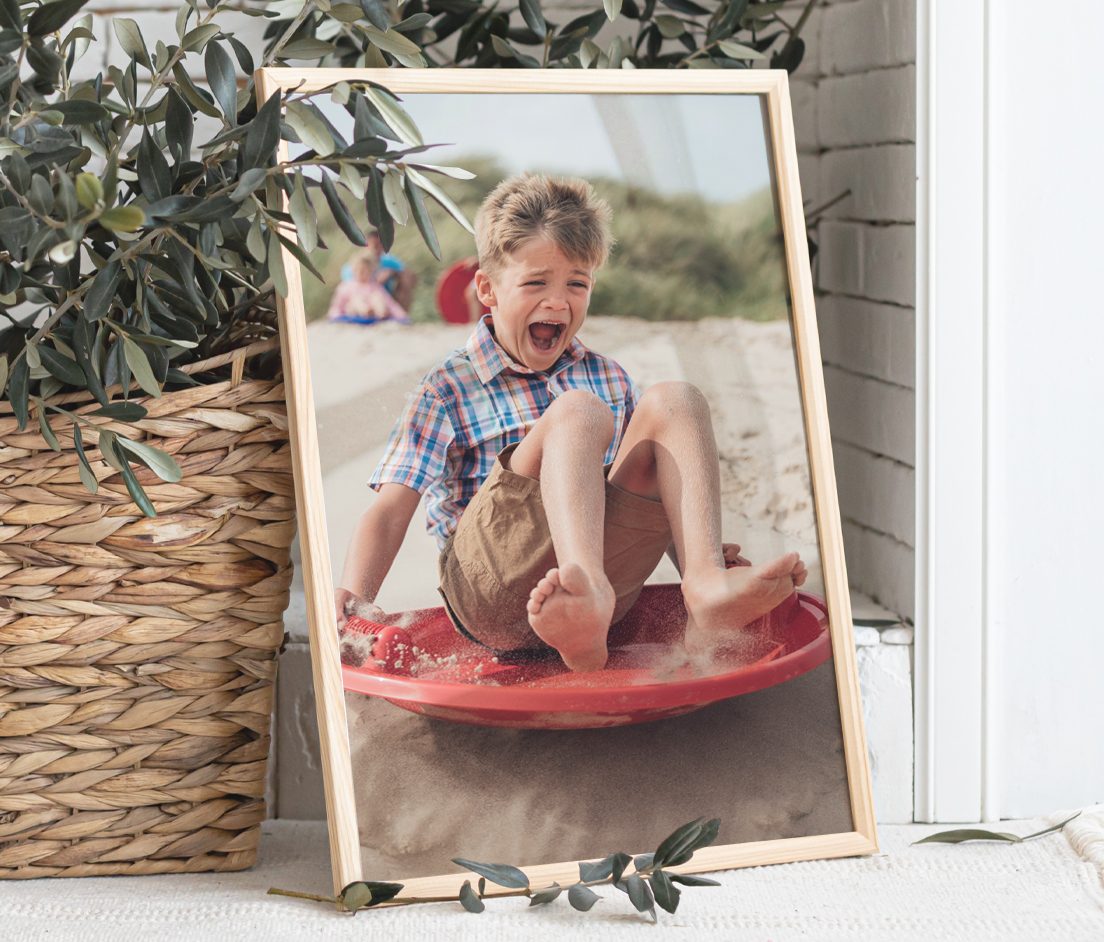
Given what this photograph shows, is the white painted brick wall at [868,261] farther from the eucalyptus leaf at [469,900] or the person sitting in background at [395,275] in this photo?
the eucalyptus leaf at [469,900]

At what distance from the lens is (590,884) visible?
40.5 inches

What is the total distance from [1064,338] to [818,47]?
537mm

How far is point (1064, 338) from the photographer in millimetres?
1230

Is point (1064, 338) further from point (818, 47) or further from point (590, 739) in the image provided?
A: point (590, 739)

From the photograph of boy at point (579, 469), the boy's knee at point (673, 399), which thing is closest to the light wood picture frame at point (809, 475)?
the photograph of boy at point (579, 469)

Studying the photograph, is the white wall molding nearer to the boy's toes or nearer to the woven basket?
the boy's toes

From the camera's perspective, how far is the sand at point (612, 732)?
3.48 feet

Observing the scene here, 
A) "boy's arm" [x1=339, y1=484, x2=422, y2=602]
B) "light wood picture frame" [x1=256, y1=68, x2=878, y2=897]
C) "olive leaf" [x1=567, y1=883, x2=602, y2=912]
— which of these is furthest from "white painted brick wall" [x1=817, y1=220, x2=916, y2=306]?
"olive leaf" [x1=567, y1=883, x2=602, y2=912]

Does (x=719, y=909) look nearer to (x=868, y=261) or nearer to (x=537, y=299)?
(x=537, y=299)

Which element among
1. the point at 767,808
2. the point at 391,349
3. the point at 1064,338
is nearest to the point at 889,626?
the point at 767,808

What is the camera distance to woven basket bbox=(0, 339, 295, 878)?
1.01 metres

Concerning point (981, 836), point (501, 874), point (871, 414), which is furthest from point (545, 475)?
point (981, 836)

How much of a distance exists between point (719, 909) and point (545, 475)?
46cm

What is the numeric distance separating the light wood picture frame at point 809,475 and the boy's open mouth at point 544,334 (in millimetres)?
233
